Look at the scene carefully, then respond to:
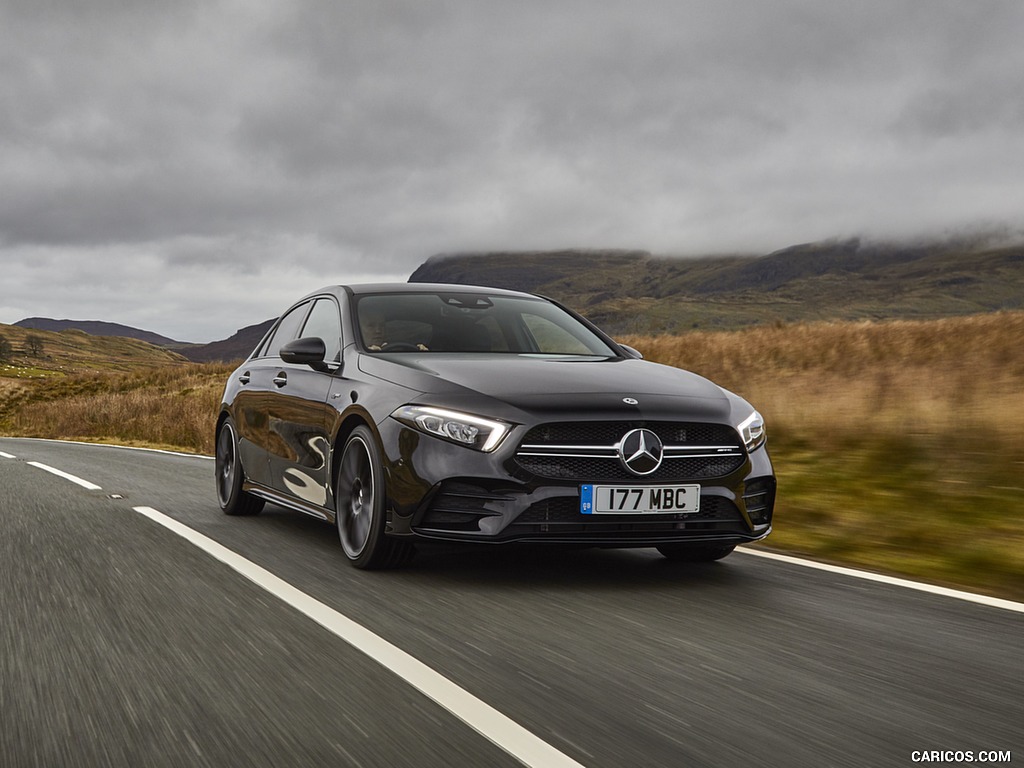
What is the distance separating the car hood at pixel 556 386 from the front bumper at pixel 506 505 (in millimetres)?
240

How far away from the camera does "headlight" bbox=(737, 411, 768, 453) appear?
18.0ft

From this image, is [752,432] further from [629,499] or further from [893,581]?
[893,581]

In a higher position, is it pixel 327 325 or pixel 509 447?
pixel 327 325

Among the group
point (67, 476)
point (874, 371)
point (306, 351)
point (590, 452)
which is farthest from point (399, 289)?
point (874, 371)

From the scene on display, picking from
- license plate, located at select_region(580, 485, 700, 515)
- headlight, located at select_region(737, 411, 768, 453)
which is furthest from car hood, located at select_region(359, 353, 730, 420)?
license plate, located at select_region(580, 485, 700, 515)

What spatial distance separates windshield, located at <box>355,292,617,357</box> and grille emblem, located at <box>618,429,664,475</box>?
1556 mm

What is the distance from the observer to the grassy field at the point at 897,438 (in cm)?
Result: 667

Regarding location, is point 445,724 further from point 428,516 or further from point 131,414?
point 131,414

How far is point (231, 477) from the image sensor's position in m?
8.24

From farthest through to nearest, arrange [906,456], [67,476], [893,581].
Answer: [67,476] < [906,456] < [893,581]

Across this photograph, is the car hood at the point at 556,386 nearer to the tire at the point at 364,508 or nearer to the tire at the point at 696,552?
the tire at the point at 364,508

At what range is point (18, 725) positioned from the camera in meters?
3.09

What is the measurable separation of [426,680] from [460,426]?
1771mm

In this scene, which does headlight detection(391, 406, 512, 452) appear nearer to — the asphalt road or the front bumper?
the front bumper
